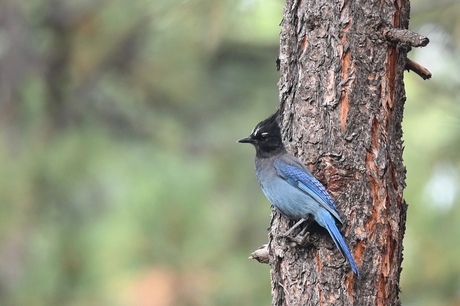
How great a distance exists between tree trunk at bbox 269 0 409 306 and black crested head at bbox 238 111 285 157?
394mm

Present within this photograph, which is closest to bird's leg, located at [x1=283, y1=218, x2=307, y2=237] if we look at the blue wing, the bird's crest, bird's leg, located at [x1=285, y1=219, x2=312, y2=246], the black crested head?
bird's leg, located at [x1=285, y1=219, x2=312, y2=246]

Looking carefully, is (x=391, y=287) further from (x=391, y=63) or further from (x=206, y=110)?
(x=206, y=110)

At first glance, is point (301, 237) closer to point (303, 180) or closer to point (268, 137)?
point (303, 180)

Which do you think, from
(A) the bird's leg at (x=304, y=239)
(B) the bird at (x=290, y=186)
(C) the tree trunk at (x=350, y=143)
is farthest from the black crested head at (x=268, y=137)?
(A) the bird's leg at (x=304, y=239)

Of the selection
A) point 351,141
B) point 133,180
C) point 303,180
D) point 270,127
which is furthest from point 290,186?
point 133,180

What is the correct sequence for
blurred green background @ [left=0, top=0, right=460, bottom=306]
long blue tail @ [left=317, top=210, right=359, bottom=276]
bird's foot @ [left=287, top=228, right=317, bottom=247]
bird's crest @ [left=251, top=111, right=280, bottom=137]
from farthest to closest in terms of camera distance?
1. blurred green background @ [left=0, top=0, right=460, bottom=306]
2. bird's crest @ [left=251, top=111, right=280, bottom=137]
3. bird's foot @ [left=287, top=228, right=317, bottom=247]
4. long blue tail @ [left=317, top=210, right=359, bottom=276]

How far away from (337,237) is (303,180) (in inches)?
13.5

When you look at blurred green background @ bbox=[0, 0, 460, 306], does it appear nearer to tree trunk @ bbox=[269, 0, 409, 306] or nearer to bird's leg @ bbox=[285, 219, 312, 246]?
tree trunk @ bbox=[269, 0, 409, 306]

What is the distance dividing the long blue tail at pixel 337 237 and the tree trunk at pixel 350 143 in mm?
43

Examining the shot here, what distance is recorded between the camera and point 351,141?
3385 mm

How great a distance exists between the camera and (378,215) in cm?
333

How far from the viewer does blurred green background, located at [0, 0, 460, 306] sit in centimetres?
609

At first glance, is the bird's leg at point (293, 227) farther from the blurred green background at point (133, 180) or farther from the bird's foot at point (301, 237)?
the blurred green background at point (133, 180)

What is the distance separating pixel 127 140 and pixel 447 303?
2772 mm
